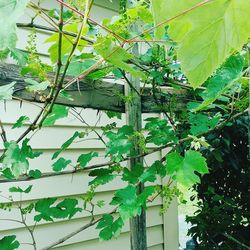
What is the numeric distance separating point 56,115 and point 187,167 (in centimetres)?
63

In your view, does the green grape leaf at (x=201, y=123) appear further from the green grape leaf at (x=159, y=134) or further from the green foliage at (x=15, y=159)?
the green foliage at (x=15, y=159)

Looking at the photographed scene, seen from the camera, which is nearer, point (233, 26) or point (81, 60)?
point (233, 26)

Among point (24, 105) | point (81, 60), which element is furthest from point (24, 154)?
point (24, 105)

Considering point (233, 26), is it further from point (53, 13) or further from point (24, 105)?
point (24, 105)

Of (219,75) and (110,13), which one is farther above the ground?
(110,13)

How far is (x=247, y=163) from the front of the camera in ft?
9.84

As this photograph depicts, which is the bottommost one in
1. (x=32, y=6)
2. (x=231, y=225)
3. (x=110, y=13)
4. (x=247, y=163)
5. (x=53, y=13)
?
(x=231, y=225)

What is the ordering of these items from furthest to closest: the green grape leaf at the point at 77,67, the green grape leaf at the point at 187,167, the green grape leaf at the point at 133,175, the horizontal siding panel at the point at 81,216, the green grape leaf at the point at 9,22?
the horizontal siding panel at the point at 81,216 < the green grape leaf at the point at 133,175 < the green grape leaf at the point at 77,67 < the green grape leaf at the point at 187,167 < the green grape leaf at the point at 9,22

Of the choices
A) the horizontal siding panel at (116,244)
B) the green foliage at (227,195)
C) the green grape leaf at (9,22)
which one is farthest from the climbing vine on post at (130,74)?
the green foliage at (227,195)

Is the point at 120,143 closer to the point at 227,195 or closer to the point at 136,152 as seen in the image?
the point at 136,152

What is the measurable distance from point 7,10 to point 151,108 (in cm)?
152

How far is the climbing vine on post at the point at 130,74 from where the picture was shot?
1.01 feet

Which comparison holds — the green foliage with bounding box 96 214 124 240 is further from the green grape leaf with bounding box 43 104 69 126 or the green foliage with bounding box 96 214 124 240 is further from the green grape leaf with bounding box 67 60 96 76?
the green grape leaf with bounding box 67 60 96 76

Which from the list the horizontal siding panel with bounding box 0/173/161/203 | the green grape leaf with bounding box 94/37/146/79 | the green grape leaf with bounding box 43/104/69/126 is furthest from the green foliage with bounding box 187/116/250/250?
the green grape leaf with bounding box 94/37/146/79
